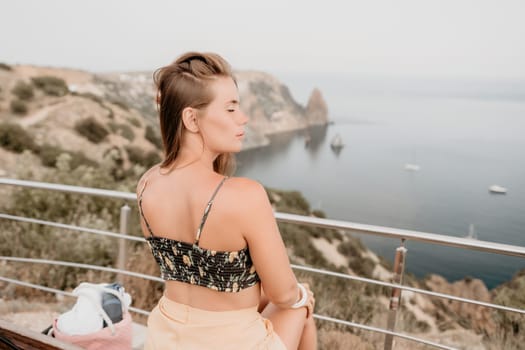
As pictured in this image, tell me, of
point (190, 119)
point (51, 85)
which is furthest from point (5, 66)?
point (190, 119)

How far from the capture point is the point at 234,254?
1064mm

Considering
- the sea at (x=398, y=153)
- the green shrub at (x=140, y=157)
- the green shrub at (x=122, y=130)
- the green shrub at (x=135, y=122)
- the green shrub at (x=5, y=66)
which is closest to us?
the green shrub at (x=140, y=157)

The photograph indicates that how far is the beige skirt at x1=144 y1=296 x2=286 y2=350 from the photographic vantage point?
3.69ft

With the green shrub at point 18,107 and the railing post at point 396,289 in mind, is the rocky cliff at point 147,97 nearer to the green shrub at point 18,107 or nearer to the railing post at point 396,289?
the green shrub at point 18,107

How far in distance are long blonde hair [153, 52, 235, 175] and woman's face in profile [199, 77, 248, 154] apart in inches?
0.6

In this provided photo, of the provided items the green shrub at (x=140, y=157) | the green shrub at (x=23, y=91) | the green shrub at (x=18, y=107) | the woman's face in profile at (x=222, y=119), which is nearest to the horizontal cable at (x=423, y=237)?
the woman's face in profile at (x=222, y=119)

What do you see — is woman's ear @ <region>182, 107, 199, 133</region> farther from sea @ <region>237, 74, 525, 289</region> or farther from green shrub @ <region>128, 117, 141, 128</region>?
green shrub @ <region>128, 117, 141, 128</region>

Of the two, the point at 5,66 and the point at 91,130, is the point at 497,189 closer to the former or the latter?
the point at 91,130

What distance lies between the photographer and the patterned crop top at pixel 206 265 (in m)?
1.07

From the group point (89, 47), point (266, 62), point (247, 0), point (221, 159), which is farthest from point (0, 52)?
point (221, 159)

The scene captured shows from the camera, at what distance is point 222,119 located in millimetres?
1099

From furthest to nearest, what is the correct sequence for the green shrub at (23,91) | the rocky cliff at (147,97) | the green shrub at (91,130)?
1. the rocky cliff at (147,97)
2. the green shrub at (23,91)
3. the green shrub at (91,130)

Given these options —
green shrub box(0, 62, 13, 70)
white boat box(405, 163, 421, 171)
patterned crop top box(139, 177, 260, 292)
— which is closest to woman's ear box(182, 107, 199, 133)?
patterned crop top box(139, 177, 260, 292)

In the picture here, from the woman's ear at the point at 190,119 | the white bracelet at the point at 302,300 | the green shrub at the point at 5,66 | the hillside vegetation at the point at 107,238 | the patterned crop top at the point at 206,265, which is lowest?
the hillside vegetation at the point at 107,238
